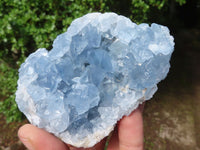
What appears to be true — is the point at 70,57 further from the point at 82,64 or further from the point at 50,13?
the point at 50,13

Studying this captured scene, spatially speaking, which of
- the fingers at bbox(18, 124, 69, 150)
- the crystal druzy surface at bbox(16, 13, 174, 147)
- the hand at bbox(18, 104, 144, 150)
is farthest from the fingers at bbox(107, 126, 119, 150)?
the fingers at bbox(18, 124, 69, 150)

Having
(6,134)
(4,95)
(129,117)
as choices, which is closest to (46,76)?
(129,117)

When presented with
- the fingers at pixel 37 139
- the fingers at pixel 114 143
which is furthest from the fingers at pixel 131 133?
the fingers at pixel 37 139

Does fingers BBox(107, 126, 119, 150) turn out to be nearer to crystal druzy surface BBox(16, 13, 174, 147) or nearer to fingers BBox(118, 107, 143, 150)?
fingers BBox(118, 107, 143, 150)

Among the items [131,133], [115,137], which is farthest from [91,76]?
[115,137]

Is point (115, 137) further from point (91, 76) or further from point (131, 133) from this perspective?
point (91, 76)

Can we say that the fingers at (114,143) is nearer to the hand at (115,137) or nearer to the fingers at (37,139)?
the hand at (115,137)
